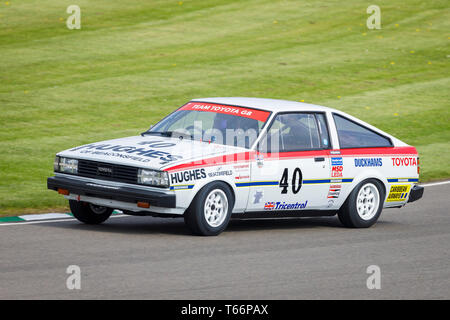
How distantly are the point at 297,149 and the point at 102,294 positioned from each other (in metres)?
4.32

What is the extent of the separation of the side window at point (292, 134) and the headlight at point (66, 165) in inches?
89.2

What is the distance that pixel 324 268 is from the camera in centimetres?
878

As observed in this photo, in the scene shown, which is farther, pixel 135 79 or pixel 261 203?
pixel 135 79

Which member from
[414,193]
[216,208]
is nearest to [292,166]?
[216,208]

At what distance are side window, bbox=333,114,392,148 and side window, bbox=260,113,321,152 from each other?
0.42 m

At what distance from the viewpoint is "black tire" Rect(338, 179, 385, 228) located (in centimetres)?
1147

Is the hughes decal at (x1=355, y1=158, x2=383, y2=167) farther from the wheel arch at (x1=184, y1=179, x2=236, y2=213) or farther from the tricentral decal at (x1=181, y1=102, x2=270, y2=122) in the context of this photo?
the wheel arch at (x1=184, y1=179, x2=236, y2=213)

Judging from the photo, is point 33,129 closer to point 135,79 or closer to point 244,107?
point 135,79

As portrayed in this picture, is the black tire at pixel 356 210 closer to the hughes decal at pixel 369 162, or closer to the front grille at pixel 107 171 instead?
the hughes decal at pixel 369 162

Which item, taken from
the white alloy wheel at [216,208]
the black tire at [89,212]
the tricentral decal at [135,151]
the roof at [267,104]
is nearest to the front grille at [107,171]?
the tricentral decal at [135,151]

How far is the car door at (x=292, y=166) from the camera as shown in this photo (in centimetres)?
1062

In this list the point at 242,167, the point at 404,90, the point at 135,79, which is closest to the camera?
the point at 242,167

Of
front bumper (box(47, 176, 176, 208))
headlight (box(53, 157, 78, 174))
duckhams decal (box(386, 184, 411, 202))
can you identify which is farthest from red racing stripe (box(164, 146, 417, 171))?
headlight (box(53, 157, 78, 174))

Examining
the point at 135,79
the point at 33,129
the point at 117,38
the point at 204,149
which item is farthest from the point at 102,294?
the point at 117,38
